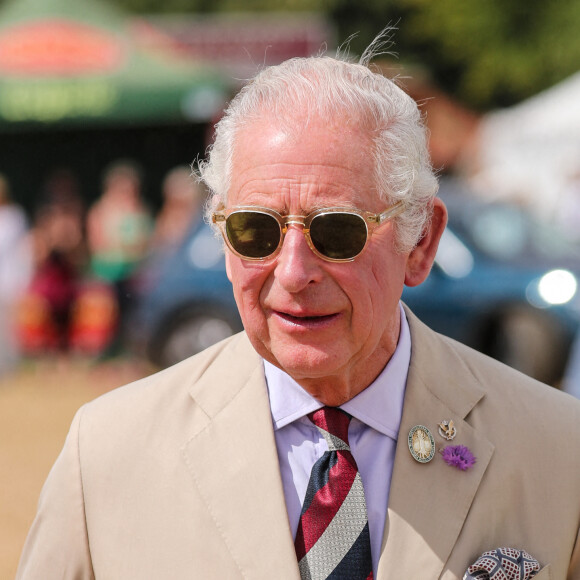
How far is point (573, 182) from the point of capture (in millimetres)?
12422

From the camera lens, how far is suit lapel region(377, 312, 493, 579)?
2.20 m

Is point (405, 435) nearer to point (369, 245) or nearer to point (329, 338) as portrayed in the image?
point (329, 338)

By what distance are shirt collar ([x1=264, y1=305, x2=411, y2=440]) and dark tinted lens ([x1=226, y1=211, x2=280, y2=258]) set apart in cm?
36

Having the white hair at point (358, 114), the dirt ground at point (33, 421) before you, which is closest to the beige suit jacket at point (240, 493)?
the white hair at point (358, 114)

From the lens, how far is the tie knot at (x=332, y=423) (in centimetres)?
232

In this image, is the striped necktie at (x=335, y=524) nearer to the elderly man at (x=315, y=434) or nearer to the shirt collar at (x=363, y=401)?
the elderly man at (x=315, y=434)

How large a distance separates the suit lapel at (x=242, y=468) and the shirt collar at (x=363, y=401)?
0.04m

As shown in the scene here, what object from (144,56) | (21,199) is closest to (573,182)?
(144,56)

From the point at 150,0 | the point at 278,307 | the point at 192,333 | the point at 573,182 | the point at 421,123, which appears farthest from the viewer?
the point at 150,0

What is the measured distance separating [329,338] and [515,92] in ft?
91.7

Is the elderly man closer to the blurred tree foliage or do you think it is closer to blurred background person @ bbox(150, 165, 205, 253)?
blurred background person @ bbox(150, 165, 205, 253)

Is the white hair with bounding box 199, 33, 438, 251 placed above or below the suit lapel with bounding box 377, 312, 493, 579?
above

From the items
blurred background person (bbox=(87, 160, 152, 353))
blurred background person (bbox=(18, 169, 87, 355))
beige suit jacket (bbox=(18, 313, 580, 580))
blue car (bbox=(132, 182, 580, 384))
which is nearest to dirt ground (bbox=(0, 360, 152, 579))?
blurred background person (bbox=(18, 169, 87, 355))

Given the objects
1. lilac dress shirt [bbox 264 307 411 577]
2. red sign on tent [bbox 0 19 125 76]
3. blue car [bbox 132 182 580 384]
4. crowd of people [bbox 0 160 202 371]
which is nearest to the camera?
lilac dress shirt [bbox 264 307 411 577]
